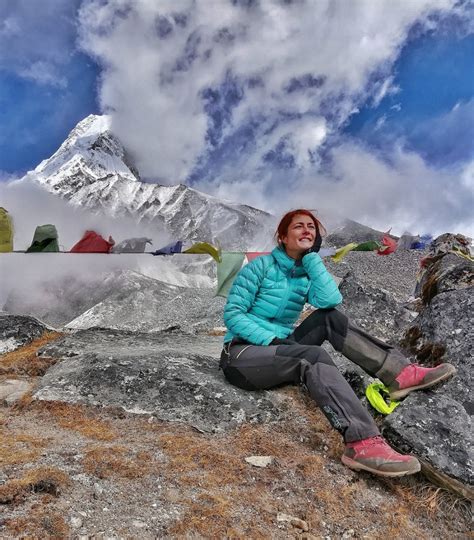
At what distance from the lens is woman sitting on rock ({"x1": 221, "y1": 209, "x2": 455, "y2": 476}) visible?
416cm

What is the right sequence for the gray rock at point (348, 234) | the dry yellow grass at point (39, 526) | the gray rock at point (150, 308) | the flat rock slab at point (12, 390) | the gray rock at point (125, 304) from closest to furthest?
the dry yellow grass at point (39, 526) < the flat rock slab at point (12, 390) < the gray rock at point (150, 308) < the gray rock at point (125, 304) < the gray rock at point (348, 234)

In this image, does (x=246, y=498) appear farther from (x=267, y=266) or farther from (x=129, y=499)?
(x=267, y=266)

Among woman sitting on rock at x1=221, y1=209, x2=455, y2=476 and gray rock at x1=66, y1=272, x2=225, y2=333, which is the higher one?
woman sitting on rock at x1=221, y1=209, x2=455, y2=476

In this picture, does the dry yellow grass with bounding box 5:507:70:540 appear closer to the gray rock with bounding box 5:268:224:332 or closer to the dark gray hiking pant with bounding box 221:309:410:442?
the dark gray hiking pant with bounding box 221:309:410:442

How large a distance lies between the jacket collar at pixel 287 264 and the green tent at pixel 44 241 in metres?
5.70

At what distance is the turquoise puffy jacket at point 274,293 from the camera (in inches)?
183

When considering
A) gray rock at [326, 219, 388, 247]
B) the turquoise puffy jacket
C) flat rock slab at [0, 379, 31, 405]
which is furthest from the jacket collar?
gray rock at [326, 219, 388, 247]

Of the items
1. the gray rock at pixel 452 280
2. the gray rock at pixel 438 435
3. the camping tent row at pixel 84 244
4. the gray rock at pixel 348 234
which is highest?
the gray rock at pixel 348 234

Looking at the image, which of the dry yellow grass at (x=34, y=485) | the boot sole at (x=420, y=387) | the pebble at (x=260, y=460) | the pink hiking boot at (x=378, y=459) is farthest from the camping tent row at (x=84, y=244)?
the dry yellow grass at (x=34, y=485)

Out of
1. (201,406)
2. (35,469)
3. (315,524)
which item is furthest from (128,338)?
(315,524)

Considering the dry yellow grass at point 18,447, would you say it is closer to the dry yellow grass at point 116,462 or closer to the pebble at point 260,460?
the dry yellow grass at point 116,462

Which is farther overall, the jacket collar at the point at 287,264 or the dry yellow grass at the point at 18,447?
the jacket collar at the point at 287,264

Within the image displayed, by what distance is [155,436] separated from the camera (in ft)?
13.7

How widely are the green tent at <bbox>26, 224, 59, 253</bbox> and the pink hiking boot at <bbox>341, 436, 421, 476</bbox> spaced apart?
727 centimetres
